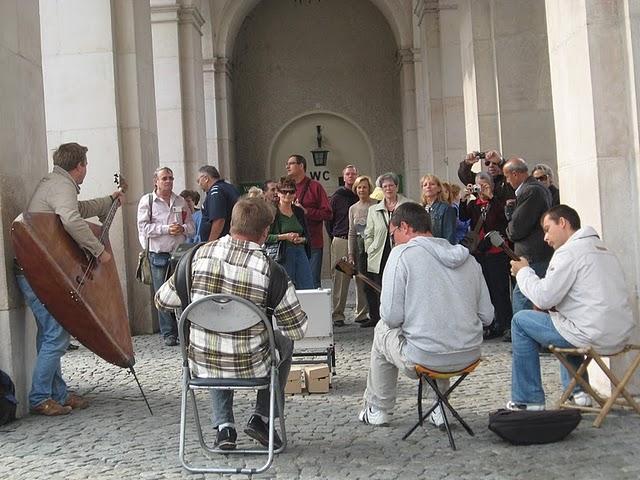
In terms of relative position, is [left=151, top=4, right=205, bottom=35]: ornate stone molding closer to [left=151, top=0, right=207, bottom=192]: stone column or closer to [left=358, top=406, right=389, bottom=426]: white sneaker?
[left=151, top=0, right=207, bottom=192]: stone column

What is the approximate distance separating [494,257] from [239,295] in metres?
4.93

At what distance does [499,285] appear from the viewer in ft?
30.9

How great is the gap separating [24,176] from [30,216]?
666mm

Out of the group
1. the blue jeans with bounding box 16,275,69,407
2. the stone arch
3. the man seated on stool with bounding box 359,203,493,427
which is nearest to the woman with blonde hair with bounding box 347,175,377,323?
the blue jeans with bounding box 16,275,69,407

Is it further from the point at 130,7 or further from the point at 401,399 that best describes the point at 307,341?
the point at 130,7

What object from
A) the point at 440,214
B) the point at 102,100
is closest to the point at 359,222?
the point at 440,214

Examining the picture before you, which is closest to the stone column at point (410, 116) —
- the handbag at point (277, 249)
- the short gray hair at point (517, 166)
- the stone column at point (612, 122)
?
the handbag at point (277, 249)

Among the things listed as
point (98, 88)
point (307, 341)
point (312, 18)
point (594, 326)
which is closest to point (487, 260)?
point (307, 341)

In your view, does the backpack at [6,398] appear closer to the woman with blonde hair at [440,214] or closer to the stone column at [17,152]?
the stone column at [17,152]

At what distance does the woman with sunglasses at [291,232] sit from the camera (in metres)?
9.22

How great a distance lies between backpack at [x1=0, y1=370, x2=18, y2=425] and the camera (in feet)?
20.2

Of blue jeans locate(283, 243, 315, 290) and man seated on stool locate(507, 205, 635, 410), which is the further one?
blue jeans locate(283, 243, 315, 290)

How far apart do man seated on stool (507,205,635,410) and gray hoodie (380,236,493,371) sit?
47 cm

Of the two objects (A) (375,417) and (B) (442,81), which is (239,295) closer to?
(A) (375,417)
